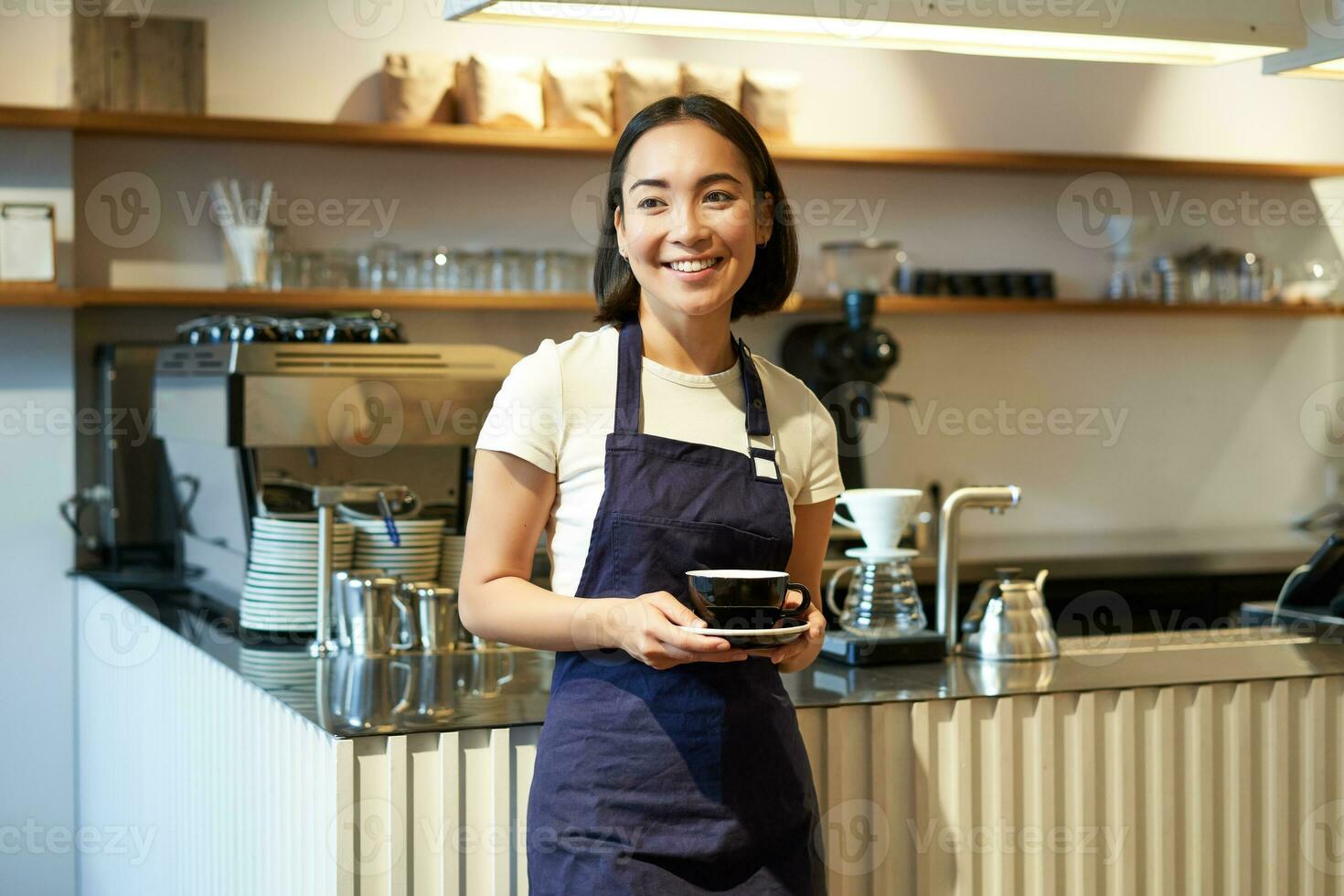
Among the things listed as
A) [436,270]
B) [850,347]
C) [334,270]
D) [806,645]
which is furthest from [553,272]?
[806,645]

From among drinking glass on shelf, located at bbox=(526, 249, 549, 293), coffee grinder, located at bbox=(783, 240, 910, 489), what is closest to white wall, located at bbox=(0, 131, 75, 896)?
drinking glass on shelf, located at bbox=(526, 249, 549, 293)

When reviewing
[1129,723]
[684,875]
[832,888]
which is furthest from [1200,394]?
[684,875]

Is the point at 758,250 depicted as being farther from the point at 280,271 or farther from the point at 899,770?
the point at 280,271

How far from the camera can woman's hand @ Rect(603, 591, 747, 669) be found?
142cm

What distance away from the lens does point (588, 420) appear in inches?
63.1

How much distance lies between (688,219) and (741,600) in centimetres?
41

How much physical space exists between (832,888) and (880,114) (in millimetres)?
3408

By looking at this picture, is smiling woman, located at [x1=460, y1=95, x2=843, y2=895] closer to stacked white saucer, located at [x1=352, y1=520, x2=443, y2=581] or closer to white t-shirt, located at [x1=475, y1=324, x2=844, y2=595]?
white t-shirt, located at [x1=475, y1=324, x2=844, y2=595]

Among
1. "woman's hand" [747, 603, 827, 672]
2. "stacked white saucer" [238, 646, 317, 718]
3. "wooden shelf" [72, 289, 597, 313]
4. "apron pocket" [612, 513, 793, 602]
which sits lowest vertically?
"stacked white saucer" [238, 646, 317, 718]

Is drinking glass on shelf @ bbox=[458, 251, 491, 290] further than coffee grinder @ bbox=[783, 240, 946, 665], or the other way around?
coffee grinder @ bbox=[783, 240, 946, 665]

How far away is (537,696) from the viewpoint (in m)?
2.14

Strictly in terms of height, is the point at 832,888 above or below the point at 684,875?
below

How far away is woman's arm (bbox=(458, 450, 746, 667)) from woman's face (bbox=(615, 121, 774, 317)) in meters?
0.25

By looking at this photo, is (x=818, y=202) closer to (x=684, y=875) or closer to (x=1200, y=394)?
(x=1200, y=394)
